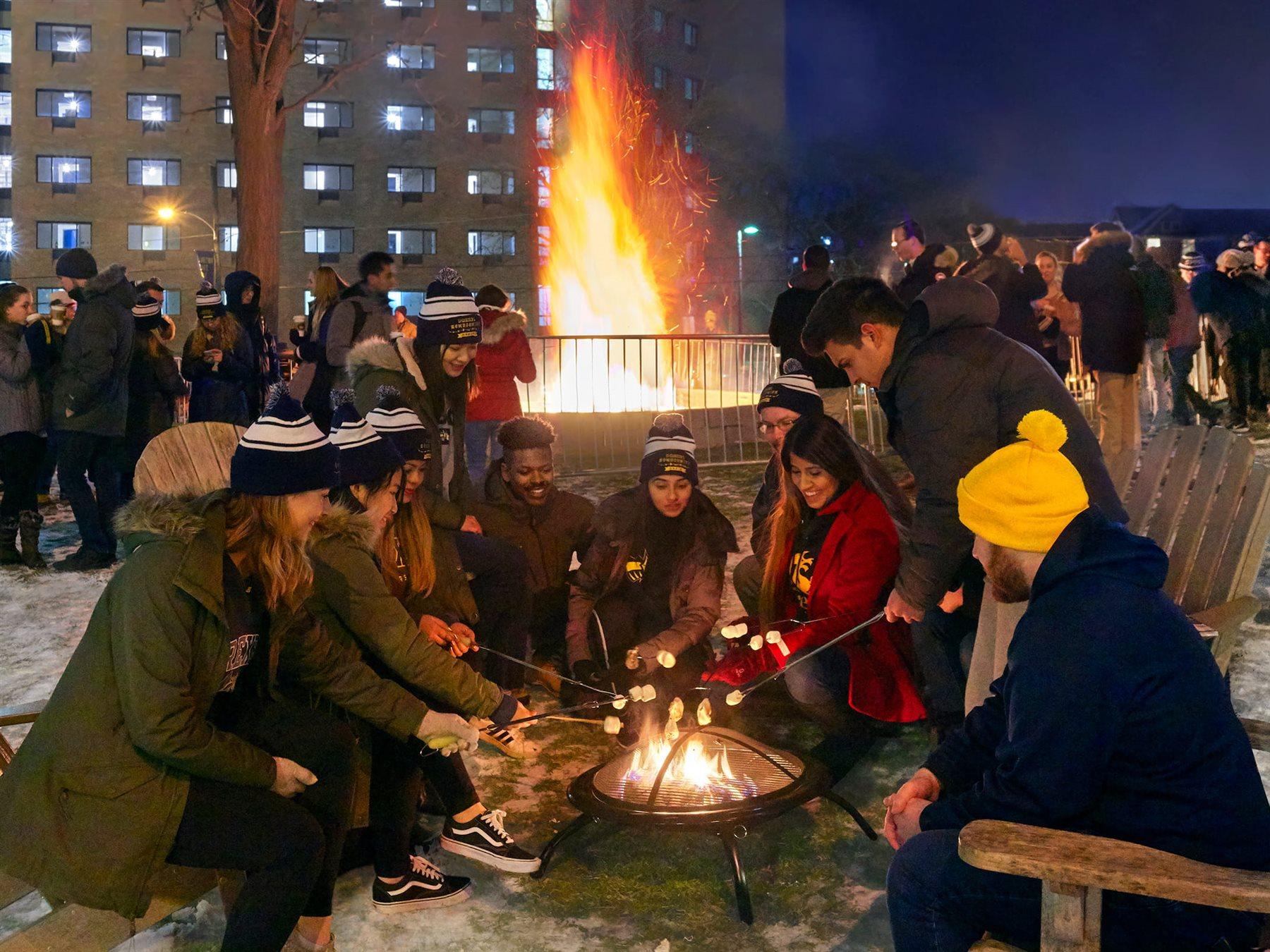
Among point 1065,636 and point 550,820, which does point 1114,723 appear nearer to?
point 1065,636

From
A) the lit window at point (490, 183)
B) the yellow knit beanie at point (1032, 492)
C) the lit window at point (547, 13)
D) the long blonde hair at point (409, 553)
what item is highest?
the lit window at point (547, 13)

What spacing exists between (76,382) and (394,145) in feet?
158

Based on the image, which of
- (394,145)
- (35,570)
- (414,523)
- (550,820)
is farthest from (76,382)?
(394,145)

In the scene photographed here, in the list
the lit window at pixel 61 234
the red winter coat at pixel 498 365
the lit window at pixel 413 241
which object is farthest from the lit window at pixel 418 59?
the red winter coat at pixel 498 365

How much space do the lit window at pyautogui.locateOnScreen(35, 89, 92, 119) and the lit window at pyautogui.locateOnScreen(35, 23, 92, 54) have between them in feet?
5.26

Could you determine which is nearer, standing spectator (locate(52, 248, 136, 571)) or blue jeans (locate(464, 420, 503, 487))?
standing spectator (locate(52, 248, 136, 571))

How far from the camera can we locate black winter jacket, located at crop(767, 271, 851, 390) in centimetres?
980

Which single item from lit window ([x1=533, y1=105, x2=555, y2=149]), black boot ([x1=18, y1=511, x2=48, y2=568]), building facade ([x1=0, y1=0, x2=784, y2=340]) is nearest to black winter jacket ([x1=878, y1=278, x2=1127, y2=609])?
black boot ([x1=18, y1=511, x2=48, y2=568])

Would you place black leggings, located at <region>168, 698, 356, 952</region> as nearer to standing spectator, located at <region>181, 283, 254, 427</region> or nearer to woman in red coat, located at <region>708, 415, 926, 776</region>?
woman in red coat, located at <region>708, 415, 926, 776</region>

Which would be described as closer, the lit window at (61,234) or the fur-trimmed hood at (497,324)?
the fur-trimmed hood at (497,324)

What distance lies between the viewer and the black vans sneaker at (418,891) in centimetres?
418

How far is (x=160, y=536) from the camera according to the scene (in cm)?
326

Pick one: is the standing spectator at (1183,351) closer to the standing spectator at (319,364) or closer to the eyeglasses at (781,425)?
the eyeglasses at (781,425)

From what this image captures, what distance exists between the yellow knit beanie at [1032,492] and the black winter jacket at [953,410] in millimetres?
1537
